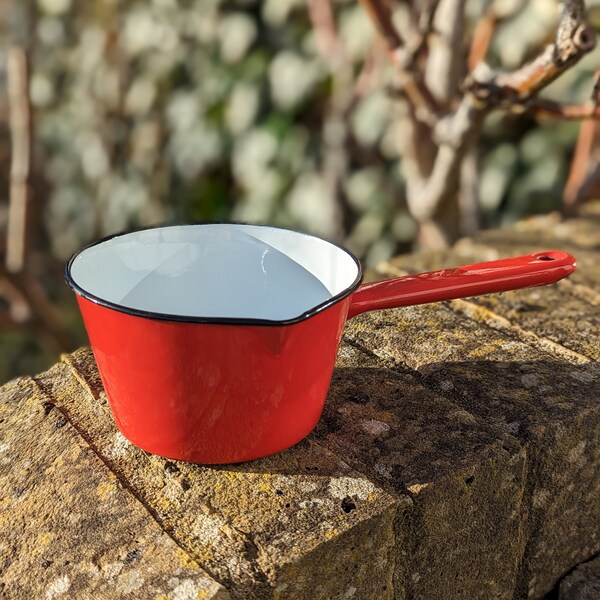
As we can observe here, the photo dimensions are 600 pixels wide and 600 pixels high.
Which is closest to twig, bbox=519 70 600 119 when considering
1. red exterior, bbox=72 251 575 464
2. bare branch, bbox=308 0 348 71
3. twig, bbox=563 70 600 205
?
twig, bbox=563 70 600 205

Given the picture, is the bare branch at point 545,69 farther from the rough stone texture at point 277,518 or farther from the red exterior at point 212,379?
the rough stone texture at point 277,518

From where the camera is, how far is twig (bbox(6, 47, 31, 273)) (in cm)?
259

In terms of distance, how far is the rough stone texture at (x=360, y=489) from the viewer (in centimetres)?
82

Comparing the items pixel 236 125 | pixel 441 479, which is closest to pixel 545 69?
pixel 441 479

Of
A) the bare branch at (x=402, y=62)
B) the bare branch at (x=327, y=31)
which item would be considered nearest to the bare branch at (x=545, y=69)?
the bare branch at (x=402, y=62)

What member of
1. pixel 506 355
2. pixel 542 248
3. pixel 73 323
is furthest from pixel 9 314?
pixel 506 355

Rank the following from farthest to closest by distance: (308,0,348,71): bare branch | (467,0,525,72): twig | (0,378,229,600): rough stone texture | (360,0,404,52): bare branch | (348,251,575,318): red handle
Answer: (308,0,348,71): bare branch, (467,0,525,72): twig, (360,0,404,52): bare branch, (348,251,575,318): red handle, (0,378,229,600): rough stone texture

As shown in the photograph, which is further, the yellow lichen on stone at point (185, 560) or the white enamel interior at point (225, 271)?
the white enamel interior at point (225, 271)

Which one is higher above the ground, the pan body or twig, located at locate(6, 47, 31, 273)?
the pan body

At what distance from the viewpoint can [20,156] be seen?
2775 millimetres

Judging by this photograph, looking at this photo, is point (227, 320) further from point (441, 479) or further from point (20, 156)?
point (20, 156)

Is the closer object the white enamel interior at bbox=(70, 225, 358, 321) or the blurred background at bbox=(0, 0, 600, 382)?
the white enamel interior at bbox=(70, 225, 358, 321)

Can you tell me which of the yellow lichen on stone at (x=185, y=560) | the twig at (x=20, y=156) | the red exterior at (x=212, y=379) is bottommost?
the twig at (x=20, y=156)

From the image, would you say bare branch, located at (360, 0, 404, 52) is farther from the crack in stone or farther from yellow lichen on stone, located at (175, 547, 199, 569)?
yellow lichen on stone, located at (175, 547, 199, 569)
